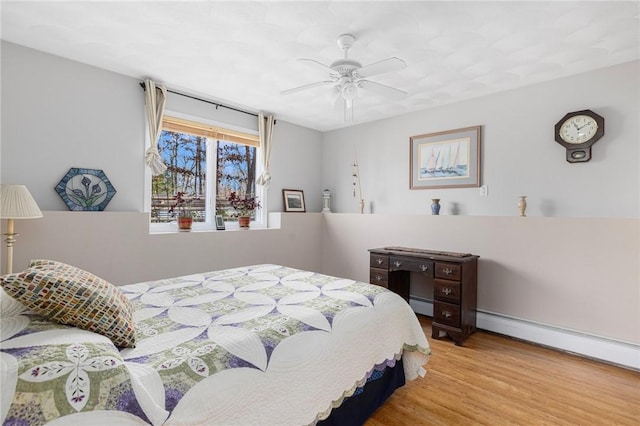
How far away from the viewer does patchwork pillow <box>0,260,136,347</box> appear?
44.9 inches

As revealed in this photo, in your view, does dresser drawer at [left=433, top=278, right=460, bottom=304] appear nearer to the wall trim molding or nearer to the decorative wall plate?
the wall trim molding

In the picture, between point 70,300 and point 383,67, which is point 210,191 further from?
point 70,300

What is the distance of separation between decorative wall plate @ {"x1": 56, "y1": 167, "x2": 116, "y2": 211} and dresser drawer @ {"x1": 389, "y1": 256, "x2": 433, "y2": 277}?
9.62 feet

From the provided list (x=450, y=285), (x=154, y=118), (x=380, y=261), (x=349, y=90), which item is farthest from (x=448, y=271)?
(x=154, y=118)

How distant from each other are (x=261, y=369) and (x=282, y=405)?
6.4 inches

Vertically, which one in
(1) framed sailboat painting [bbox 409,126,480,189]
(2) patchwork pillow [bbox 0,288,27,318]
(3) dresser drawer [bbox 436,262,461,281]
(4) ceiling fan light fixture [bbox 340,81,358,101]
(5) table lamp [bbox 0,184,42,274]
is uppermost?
(4) ceiling fan light fixture [bbox 340,81,358,101]

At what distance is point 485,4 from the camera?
204 cm

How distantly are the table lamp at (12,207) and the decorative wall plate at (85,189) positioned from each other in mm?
573

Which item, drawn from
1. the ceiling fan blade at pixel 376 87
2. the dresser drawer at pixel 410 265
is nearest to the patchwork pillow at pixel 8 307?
the ceiling fan blade at pixel 376 87

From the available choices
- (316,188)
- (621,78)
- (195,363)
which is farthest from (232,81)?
(621,78)

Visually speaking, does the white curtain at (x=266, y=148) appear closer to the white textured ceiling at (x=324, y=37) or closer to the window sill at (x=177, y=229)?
the window sill at (x=177, y=229)

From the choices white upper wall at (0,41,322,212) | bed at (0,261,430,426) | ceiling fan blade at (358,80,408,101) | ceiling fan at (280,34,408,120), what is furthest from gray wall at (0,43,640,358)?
ceiling fan at (280,34,408,120)

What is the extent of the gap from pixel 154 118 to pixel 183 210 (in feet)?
3.41

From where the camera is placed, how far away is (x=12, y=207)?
217 cm
